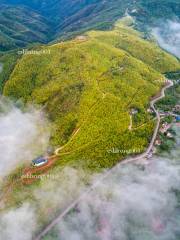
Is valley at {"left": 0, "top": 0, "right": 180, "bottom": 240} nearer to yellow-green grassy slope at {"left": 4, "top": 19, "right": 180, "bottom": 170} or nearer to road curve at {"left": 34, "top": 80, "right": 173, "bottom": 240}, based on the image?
road curve at {"left": 34, "top": 80, "right": 173, "bottom": 240}

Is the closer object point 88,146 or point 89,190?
point 89,190

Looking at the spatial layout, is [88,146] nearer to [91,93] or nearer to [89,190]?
[89,190]

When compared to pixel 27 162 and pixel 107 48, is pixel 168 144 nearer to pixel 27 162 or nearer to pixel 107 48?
pixel 27 162

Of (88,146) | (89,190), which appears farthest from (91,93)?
(89,190)

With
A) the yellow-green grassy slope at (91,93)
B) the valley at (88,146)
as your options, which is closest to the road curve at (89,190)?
the valley at (88,146)

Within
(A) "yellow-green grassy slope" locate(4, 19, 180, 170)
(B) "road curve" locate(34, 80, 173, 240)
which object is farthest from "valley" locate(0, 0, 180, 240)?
(A) "yellow-green grassy slope" locate(4, 19, 180, 170)

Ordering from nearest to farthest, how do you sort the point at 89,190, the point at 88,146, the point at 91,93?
the point at 89,190, the point at 88,146, the point at 91,93

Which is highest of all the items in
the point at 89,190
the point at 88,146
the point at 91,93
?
the point at 91,93

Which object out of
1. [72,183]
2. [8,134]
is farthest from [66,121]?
[72,183]
